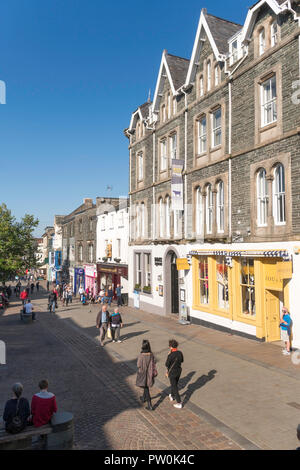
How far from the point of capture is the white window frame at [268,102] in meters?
14.4

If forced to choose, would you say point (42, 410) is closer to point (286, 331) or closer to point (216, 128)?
point (286, 331)

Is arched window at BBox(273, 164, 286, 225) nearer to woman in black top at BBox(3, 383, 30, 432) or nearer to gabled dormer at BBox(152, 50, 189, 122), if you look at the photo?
gabled dormer at BBox(152, 50, 189, 122)

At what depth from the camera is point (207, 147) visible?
728 inches

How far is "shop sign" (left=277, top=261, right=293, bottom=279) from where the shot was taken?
12664 mm

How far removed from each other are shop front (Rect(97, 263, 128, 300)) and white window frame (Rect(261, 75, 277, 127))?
60.3 ft

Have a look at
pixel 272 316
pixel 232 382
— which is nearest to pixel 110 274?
pixel 272 316

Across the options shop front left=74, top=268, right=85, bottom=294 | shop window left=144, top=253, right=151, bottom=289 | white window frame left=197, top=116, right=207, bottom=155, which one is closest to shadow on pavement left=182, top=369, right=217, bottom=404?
white window frame left=197, top=116, right=207, bottom=155

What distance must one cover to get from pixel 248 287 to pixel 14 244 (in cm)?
2710

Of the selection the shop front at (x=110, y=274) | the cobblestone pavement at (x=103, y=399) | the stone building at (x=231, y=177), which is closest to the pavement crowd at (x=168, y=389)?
the cobblestone pavement at (x=103, y=399)

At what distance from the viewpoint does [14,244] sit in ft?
119

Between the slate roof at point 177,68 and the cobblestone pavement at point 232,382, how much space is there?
48.8ft

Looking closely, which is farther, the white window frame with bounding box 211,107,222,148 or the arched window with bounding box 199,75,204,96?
the arched window with bounding box 199,75,204,96

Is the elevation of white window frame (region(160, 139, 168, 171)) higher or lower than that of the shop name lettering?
higher

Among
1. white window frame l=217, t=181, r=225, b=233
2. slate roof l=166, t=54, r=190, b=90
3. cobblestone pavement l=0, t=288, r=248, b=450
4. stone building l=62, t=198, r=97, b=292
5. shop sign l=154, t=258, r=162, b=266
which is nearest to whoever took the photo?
cobblestone pavement l=0, t=288, r=248, b=450
